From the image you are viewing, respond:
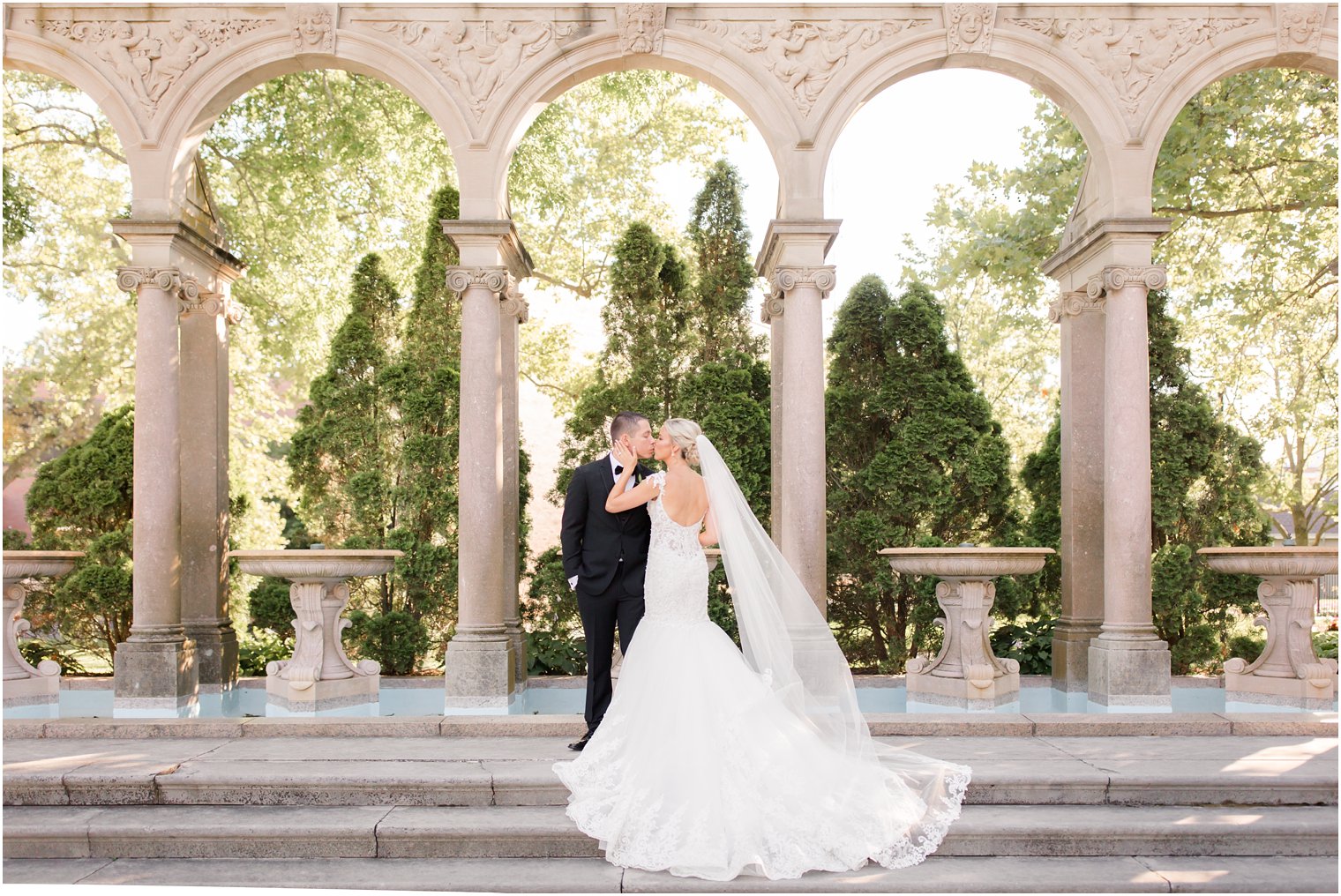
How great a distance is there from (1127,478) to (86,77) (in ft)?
29.5

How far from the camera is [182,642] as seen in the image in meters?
8.55

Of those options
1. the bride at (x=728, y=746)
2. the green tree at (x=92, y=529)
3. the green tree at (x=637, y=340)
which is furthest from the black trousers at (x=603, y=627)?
the green tree at (x=92, y=529)

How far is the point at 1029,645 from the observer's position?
1036cm

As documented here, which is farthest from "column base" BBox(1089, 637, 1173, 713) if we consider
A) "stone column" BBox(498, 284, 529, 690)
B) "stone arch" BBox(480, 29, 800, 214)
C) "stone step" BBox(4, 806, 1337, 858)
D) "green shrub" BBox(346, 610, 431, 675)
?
"green shrub" BBox(346, 610, 431, 675)

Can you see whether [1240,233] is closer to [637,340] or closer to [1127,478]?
[1127,478]

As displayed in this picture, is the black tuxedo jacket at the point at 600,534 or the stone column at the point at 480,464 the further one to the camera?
the stone column at the point at 480,464

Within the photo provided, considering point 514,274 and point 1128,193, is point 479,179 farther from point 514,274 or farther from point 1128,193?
point 1128,193

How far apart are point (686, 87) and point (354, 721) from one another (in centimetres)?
1225

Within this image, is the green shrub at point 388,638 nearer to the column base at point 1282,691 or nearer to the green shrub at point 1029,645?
the green shrub at point 1029,645

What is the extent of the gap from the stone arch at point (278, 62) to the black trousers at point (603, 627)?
161 inches

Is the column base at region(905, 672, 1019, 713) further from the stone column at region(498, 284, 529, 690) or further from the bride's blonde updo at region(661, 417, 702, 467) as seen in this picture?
the bride's blonde updo at region(661, 417, 702, 467)

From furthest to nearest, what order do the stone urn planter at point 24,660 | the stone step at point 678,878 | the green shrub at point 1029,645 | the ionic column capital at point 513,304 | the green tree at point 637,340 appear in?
1. the green tree at point 637,340
2. the green shrub at point 1029,645
3. the ionic column capital at point 513,304
4. the stone urn planter at point 24,660
5. the stone step at point 678,878

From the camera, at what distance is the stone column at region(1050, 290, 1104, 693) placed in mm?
9312

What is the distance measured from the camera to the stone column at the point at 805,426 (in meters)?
8.51
